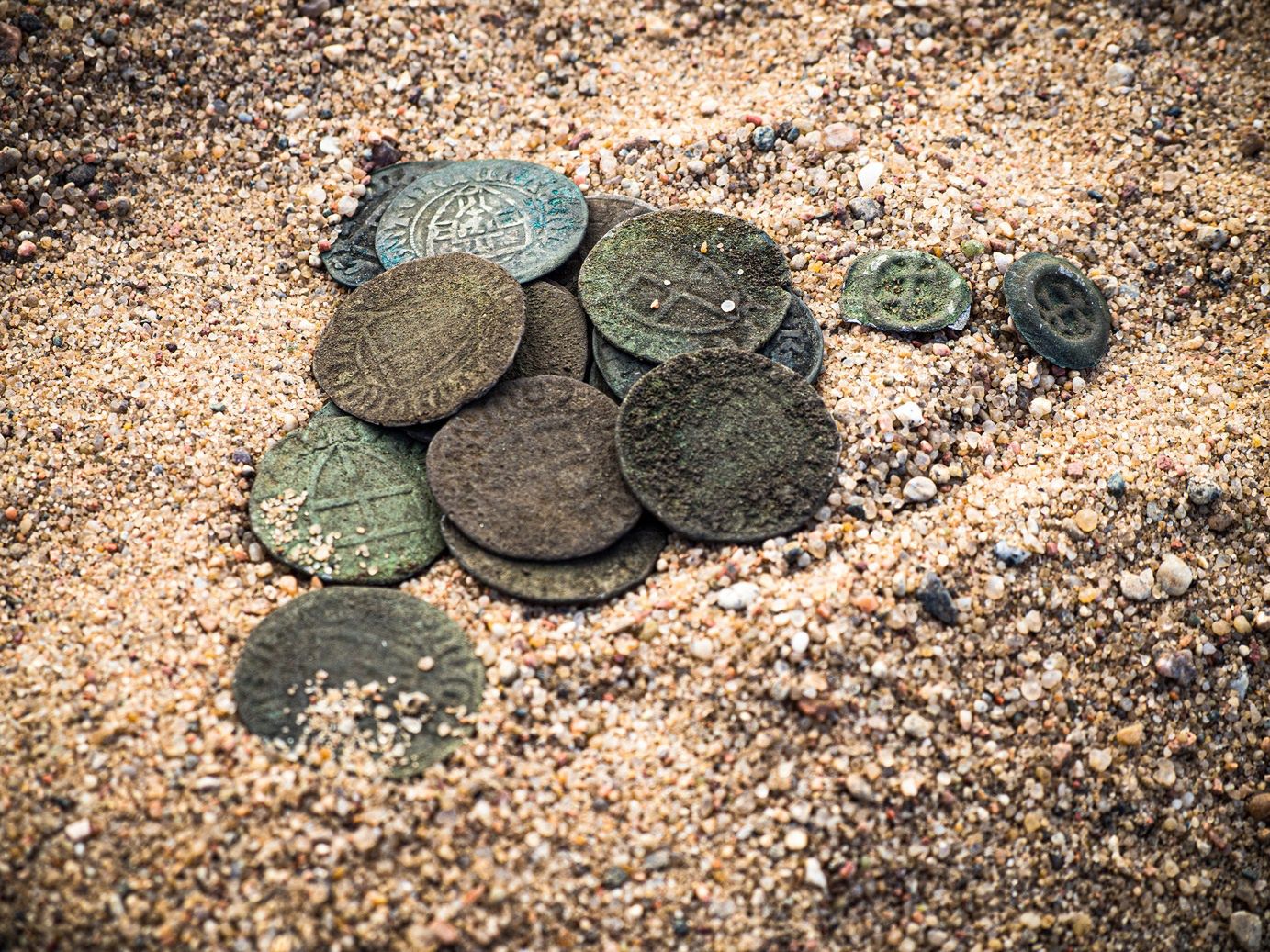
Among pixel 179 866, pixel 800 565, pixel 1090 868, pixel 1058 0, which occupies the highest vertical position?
pixel 1058 0

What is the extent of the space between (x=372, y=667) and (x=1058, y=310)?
2.85 metres

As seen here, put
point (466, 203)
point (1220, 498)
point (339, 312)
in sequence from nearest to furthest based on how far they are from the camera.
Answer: point (1220, 498) → point (339, 312) → point (466, 203)

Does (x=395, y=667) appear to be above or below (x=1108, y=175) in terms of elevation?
below

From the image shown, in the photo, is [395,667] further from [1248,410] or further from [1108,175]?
[1108,175]

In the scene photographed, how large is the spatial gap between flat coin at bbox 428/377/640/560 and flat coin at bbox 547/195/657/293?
1.72 ft

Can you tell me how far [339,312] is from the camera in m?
3.55

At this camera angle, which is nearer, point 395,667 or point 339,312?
point 395,667

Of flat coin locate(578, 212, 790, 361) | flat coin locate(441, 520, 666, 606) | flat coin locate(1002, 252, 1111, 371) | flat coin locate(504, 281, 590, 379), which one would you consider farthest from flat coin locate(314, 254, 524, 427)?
flat coin locate(1002, 252, 1111, 371)

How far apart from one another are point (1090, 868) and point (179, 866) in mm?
2651

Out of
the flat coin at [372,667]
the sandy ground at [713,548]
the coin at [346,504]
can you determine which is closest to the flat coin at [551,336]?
the coin at [346,504]

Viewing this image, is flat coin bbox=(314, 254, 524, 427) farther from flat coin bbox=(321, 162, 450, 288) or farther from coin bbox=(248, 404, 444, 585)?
flat coin bbox=(321, 162, 450, 288)

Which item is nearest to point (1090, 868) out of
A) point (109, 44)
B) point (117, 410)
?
point (117, 410)

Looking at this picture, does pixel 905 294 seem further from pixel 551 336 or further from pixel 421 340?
pixel 421 340

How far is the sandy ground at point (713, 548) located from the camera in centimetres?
261
